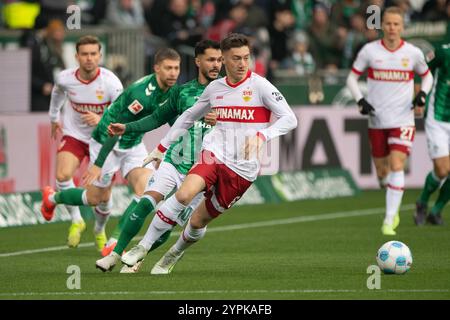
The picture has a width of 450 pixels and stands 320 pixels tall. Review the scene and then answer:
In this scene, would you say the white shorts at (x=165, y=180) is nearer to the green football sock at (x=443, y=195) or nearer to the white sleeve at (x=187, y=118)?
the white sleeve at (x=187, y=118)

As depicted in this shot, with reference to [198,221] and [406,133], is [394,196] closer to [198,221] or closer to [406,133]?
[406,133]

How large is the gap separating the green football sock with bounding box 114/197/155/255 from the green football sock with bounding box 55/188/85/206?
266 cm

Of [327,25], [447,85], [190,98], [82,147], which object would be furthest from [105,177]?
[327,25]

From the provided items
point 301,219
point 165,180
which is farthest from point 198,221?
point 301,219

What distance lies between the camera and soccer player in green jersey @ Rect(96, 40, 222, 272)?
40.6 ft

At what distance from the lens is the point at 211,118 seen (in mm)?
12180

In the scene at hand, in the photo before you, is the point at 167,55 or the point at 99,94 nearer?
the point at 167,55

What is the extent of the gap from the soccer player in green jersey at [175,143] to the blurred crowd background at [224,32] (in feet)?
28.8

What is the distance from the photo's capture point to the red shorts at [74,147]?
1591 cm

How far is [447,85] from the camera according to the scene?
17.6 m

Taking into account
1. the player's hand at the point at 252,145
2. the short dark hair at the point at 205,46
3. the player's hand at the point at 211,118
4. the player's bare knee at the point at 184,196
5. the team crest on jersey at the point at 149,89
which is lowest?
the player's bare knee at the point at 184,196

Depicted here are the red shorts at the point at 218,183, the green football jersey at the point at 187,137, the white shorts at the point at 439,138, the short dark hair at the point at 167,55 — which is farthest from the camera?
the white shorts at the point at 439,138

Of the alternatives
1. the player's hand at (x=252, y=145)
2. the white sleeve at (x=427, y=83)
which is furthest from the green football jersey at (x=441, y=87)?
the player's hand at (x=252, y=145)

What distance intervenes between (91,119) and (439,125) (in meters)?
4.90
